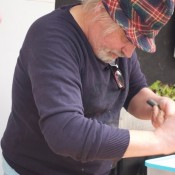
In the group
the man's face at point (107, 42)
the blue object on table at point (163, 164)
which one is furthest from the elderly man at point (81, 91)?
the blue object on table at point (163, 164)

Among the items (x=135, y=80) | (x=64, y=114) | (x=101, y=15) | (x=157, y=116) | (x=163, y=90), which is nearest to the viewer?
(x=64, y=114)

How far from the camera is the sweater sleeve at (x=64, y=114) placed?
2.69ft

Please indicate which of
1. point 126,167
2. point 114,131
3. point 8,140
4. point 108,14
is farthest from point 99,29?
point 126,167

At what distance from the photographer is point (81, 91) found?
95 cm


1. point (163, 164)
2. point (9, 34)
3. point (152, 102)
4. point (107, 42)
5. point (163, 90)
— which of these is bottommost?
point (163, 90)

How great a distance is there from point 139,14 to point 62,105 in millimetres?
262

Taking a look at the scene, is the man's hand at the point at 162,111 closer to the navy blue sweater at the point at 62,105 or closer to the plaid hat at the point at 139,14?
the navy blue sweater at the point at 62,105

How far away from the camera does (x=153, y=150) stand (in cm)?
87

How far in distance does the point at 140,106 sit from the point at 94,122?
1.36ft

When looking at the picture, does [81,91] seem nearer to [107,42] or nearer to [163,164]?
[107,42]

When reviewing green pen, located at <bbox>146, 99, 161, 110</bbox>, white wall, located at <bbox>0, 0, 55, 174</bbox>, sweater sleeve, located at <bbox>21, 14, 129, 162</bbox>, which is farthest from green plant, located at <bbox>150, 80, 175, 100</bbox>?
sweater sleeve, located at <bbox>21, 14, 129, 162</bbox>

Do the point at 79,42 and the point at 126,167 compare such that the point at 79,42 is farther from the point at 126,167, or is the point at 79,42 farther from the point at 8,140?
the point at 126,167

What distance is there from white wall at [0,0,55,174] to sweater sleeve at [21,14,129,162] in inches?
25.6

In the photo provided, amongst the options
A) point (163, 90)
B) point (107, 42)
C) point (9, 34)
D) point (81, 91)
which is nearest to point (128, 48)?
point (107, 42)
